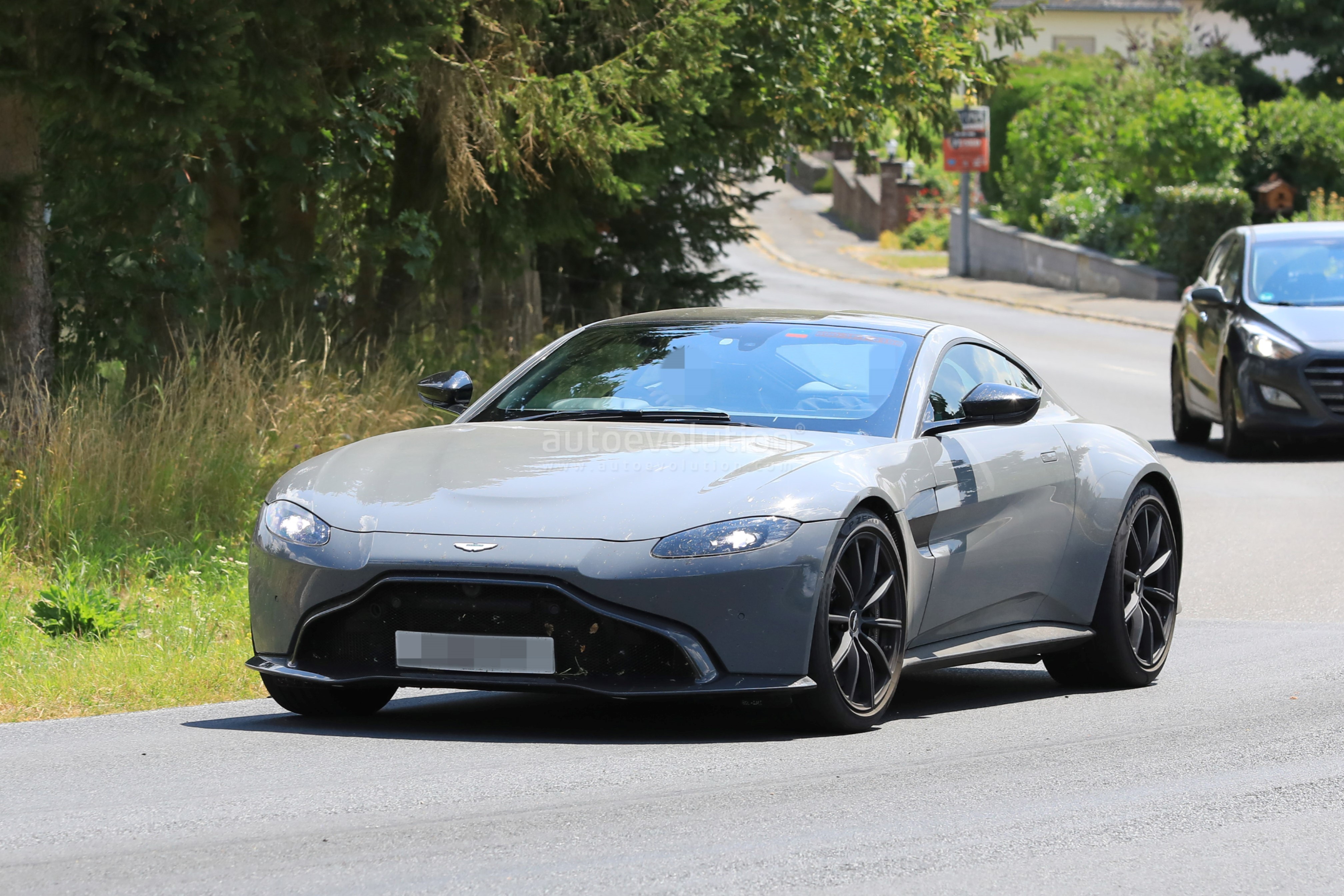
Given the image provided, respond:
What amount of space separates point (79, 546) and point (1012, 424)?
5.05 meters

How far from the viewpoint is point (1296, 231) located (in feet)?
55.7

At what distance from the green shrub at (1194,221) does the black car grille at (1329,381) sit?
1990cm

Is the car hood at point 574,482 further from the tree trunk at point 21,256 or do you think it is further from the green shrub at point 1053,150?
the green shrub at point 1053,150

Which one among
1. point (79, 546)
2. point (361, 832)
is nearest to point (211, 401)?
point (79, 546)

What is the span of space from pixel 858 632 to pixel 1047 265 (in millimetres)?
34971

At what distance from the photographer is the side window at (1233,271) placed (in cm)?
1650

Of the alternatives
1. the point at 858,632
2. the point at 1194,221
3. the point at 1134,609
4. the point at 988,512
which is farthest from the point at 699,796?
the point at 1194,221

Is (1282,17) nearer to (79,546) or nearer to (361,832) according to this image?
(79,546)

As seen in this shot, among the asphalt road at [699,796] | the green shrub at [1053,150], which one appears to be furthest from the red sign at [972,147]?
the asphalt road at [699,796]

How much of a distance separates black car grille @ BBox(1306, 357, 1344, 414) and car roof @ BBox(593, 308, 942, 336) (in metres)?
8.77

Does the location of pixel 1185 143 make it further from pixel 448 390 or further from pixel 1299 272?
pixel 448 390

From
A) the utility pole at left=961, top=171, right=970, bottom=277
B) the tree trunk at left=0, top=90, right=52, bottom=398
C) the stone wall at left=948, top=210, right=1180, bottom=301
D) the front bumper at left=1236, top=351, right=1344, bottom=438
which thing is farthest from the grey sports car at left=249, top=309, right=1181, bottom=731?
the utility pole at left=961, top=171, right=970, bottom=277

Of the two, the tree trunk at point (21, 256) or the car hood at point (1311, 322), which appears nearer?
the tree trunk at point (21, 256)

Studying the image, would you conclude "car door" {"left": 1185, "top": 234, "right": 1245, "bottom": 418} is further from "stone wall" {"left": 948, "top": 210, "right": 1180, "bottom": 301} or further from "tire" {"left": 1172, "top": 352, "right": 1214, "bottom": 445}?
"stone wall" {"left": 948, "top": 210, "right": 1180, "bottom": 301}
